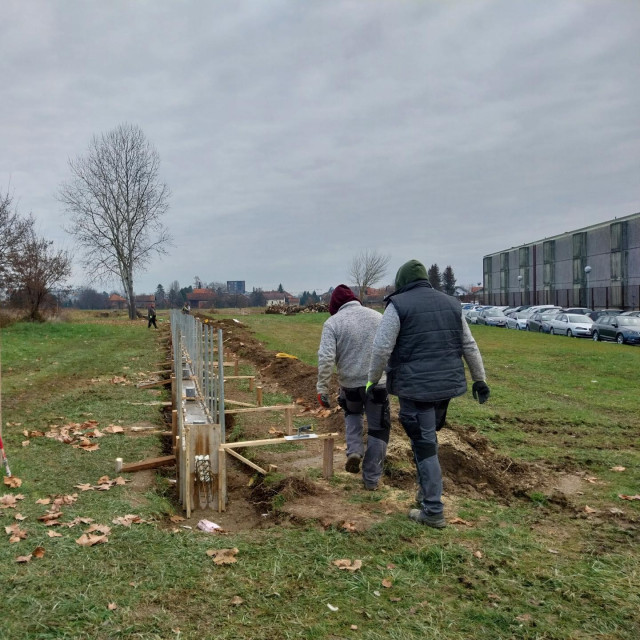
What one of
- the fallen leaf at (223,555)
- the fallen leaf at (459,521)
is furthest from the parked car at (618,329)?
the fallen leaf at (223,555)

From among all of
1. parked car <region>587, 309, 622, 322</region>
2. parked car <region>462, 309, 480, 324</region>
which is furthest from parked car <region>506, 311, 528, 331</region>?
parked car <region>462, 309, 480, 324</region>

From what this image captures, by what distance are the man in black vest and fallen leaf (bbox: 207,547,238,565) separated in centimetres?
145

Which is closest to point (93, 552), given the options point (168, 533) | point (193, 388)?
point (168, 533)

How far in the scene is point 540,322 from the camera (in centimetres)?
3491

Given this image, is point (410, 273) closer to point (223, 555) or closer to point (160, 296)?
point (223, 555)

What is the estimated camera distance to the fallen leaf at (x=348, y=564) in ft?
12.7

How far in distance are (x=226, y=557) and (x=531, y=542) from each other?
2.15 meters

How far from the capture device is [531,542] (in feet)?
14.3

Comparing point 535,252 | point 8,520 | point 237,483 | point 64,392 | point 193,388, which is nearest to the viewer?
point 8,520

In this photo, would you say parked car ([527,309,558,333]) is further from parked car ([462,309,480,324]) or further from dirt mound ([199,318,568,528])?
dirt mound ([199,318,568,528])

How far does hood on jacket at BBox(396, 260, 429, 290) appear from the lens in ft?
16.3

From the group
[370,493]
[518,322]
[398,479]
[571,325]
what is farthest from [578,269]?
[370,493]

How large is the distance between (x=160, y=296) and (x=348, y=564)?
10355cm

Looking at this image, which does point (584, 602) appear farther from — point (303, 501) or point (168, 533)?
point (168, 533)
